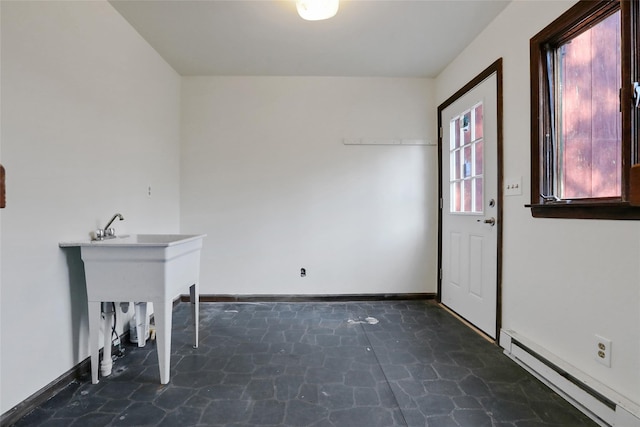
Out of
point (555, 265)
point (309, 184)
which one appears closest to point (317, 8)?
point (309, 184)

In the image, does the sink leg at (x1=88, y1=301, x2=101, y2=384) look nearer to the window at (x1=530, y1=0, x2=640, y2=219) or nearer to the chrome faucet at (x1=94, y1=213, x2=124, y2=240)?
the chrome faucet at (x1=94, y1=213, x2=124, y2=240)

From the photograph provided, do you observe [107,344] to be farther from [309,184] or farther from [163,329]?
[309,184]

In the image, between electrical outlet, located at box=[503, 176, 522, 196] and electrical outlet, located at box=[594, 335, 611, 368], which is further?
electrical outlet, located at box=[503, 176, 522, 196]

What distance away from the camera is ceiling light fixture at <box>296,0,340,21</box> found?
1.76 m

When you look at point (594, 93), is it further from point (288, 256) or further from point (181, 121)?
point (181, 121)

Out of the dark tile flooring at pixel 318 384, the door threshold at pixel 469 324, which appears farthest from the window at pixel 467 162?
the dark tile flooring at pixel 318 384

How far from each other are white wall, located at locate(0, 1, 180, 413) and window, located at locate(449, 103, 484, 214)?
2838 millimetres

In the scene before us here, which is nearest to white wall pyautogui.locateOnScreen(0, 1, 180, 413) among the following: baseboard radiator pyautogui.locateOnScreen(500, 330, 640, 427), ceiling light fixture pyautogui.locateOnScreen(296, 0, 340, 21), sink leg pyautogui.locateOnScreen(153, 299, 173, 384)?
sink leg pyautogui.locateOnScreen(153, 299, 173, 384)

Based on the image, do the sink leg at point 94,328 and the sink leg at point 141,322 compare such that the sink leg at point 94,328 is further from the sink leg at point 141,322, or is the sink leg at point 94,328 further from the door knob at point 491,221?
the door knob at point 491,221

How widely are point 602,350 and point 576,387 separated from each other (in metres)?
0.24

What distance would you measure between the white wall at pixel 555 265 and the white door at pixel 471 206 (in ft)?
0.49

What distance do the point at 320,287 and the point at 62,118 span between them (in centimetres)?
251

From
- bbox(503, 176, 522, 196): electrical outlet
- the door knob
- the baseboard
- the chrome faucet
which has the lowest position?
the baseboard

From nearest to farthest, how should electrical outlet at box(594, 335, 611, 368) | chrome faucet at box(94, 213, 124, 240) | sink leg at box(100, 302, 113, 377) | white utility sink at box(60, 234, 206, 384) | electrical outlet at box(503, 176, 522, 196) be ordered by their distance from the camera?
electrical outlet at box(594, 335, 611, 368) < white utility sink at box(60, 234, 206, 384) < sink leg at box(100, 302, 113, 377) < chrome faucet at box(94, 213, 124, 240) < electrical outlet at box(503, 176, 522, 196)
